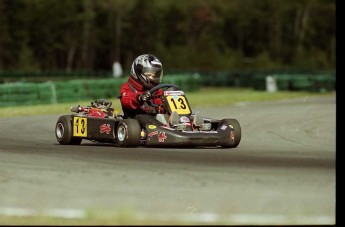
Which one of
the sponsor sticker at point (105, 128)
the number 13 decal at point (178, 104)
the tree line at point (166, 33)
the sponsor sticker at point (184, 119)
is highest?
the tree line at point (166, 33)

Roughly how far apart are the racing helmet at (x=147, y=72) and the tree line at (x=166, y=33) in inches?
2226

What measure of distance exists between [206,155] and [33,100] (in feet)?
52.5

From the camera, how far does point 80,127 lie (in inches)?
540

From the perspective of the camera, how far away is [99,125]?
13.4 metres

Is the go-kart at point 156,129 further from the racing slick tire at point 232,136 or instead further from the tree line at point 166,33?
the tree line at point 166,33

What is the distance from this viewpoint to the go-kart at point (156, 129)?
1270cm

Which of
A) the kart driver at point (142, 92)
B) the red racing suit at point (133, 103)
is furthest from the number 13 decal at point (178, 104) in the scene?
the red racing suit at point (133, 103)

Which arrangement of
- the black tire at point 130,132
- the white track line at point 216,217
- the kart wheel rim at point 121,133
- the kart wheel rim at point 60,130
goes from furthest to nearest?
the kart wheel rim at point 60,130
the kart wheel rim at point 121,133
the black tire at point 130,132
the white track line at point 216,217

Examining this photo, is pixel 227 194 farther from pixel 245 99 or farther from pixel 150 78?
pixel 245 99

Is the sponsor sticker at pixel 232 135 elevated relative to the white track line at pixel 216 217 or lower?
elevated

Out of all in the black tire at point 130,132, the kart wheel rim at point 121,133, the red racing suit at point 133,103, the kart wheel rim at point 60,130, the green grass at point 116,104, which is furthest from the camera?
the green grass at point 116,104

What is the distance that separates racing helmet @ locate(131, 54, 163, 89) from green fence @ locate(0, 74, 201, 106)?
1292 centimetres

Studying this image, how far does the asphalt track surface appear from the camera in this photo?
24.8ft

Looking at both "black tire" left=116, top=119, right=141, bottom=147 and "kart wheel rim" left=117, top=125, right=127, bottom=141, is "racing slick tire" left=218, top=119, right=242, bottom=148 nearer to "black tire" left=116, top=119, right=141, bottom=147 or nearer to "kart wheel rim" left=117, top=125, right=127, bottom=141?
"black tire" left=116, top=119, right=141, bottom=147
